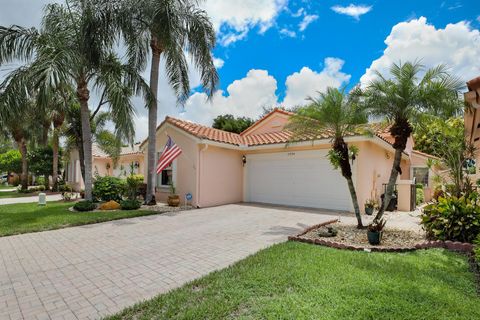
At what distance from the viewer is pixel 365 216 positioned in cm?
1235

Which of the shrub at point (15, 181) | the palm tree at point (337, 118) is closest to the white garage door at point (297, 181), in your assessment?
the palm tree at point (337, 118)

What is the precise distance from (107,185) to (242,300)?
13.5m

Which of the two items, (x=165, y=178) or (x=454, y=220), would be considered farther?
(x=165, y=178)

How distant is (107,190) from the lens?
15086 mm

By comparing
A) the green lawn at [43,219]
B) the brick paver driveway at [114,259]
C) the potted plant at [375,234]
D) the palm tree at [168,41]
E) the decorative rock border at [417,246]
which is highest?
the palm tree at [168,41]

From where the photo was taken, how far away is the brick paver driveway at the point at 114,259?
4.31 meters

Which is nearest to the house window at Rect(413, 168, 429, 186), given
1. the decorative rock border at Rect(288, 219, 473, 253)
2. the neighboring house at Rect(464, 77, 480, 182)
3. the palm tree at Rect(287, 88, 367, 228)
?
the neighboring house at Rect(464, 77, 480, 182)

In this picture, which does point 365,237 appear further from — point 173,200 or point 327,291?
point 173,200

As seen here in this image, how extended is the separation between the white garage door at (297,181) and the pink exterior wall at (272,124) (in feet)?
16.1

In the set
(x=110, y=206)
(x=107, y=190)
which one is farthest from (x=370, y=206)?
(x=107, y=190)

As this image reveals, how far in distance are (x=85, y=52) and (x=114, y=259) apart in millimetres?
10636

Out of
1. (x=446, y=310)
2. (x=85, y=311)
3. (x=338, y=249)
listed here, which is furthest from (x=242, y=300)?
(x=338, y=249)

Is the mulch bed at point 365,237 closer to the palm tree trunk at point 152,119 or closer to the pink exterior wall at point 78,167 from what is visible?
the palm tree trunk at point 152,119

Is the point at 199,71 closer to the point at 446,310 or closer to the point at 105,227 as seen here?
the point at 105,227
